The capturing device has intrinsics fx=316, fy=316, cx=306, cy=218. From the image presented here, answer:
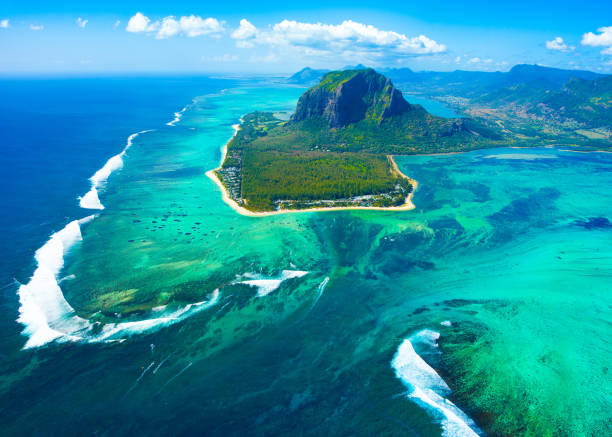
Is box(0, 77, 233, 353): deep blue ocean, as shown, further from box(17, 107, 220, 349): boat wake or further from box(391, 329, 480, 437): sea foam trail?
box(391, 329, 480, 437): sea foam trail

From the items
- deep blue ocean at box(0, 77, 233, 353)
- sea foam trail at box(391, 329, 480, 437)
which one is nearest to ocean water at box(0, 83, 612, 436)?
sea foam trail at box(391, 329, 480, 437)

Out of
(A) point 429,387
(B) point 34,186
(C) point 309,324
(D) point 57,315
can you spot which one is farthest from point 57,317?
(B) point 34,186

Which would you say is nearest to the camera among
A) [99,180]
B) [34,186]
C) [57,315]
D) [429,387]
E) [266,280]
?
[429,387]

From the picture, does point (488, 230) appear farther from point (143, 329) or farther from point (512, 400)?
point (143, 329)

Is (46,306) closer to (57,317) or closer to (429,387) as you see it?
(57,317)

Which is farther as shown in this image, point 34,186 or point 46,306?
point 34,186

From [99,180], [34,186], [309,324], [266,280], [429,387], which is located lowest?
[429,387]

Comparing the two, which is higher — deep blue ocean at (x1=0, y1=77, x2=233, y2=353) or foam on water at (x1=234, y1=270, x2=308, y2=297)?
deep blue ocean at (x1=0, y1=77, x2=233, y2=353)

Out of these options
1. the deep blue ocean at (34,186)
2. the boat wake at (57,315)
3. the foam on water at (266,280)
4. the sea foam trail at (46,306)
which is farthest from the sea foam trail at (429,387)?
the deep blue ocean at (34,186)

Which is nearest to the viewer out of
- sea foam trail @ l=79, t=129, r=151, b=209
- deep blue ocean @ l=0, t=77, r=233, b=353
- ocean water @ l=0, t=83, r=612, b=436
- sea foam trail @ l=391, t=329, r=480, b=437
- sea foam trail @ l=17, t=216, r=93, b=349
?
sea foam trail @ l=391, t=329, r=480, b=437
